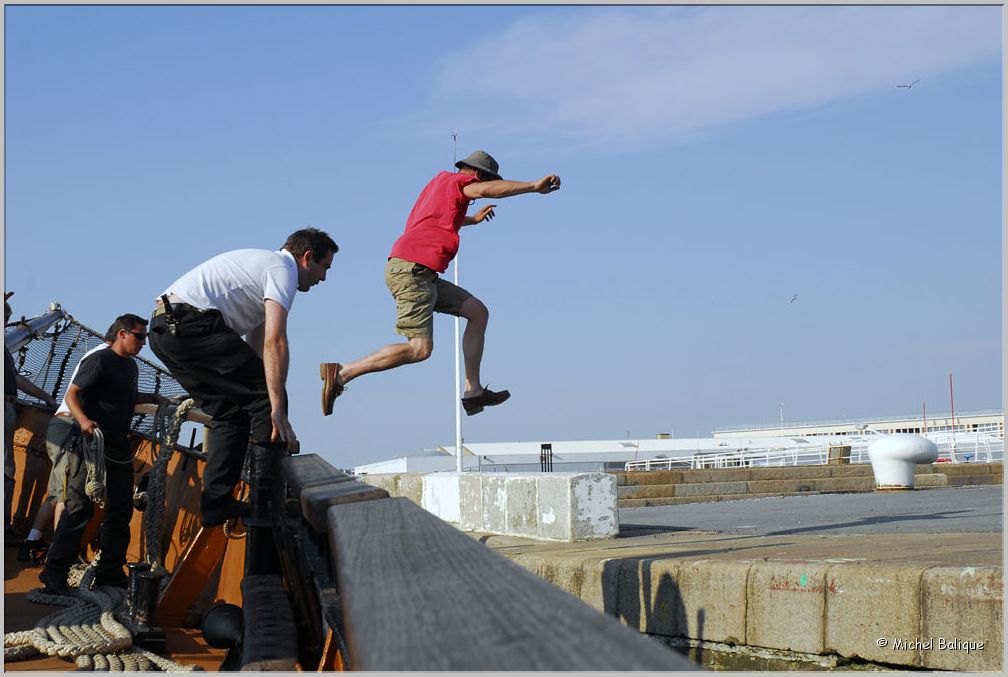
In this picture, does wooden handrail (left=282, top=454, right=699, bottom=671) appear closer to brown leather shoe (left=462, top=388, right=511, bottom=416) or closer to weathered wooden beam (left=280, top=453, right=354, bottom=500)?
weathered wooden beam (left=280, top=453, right=354, bottom=500)

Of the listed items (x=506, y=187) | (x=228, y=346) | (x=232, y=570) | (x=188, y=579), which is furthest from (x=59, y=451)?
(x=506, y=187)

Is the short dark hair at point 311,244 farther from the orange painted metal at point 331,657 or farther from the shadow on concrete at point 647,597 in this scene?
the orange painted metal at point 331,657

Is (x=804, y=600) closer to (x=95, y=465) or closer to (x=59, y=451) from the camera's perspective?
(x=95, y=465)

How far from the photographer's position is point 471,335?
21.6ft

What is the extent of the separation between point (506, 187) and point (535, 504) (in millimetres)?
2169

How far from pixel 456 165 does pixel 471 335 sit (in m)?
1.09

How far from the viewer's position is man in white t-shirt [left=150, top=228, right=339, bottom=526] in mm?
5305

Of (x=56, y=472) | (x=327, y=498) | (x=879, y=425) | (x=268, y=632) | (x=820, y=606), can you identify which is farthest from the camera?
(x=879, y=425)

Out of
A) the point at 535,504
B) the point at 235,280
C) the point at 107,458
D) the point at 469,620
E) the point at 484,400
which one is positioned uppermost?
the point at 235,280

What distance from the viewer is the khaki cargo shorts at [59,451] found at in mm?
7500

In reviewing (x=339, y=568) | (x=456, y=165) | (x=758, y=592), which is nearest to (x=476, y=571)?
(x=339, y=568)

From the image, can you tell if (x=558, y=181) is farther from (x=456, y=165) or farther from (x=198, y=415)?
(x=198, y=415)

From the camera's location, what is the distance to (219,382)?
5.45m

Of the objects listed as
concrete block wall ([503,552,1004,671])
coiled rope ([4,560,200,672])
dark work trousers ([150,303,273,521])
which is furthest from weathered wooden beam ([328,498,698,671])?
coiled rope ([4,560,200,672])
